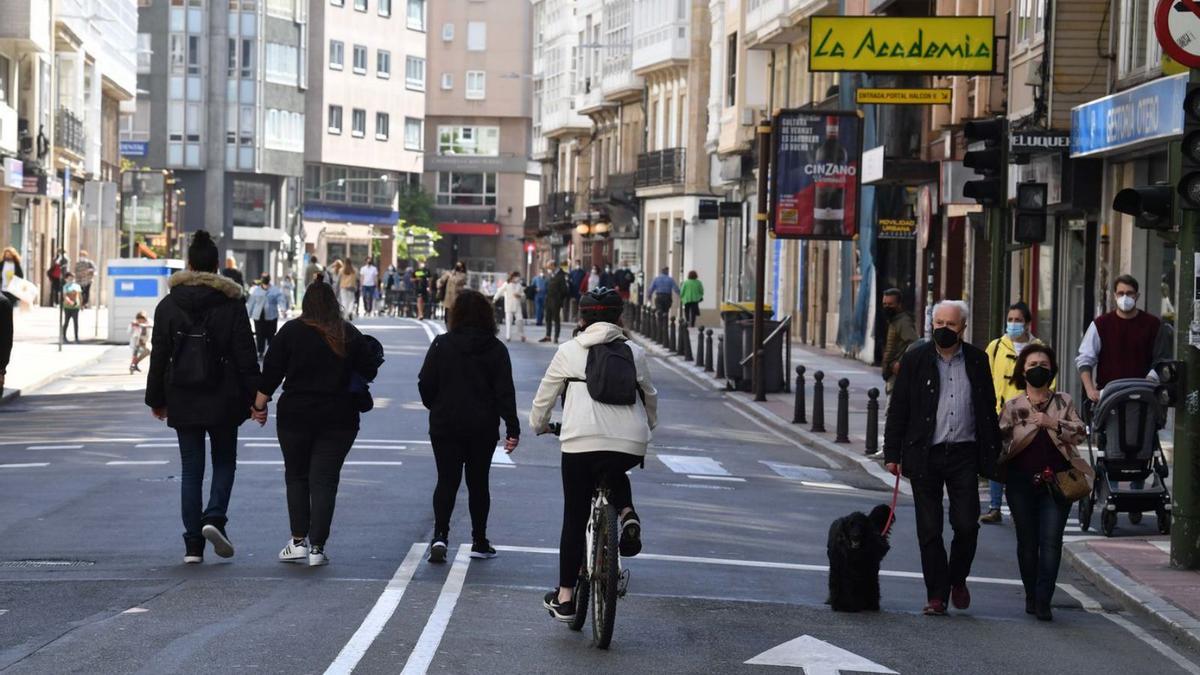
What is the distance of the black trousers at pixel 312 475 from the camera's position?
41.8 feet

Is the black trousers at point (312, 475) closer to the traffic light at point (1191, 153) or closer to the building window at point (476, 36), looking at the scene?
the traffic light at point (1191, 153)

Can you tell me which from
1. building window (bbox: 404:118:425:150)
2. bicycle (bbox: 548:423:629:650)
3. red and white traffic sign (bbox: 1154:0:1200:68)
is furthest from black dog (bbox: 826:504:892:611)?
building window (bbox: 404:118:425:150)

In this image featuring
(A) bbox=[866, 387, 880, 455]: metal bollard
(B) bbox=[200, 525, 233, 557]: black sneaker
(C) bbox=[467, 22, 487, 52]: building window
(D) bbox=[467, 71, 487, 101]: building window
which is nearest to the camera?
(B) bbox=[200, 525, 233, 557]: black sneaker

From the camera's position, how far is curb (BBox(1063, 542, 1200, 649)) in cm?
1166

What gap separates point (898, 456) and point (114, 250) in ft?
228

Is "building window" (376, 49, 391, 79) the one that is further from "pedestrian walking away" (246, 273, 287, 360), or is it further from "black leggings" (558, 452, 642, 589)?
"black leggings" (558, 452, 642, 589)

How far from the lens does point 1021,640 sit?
11164 mm

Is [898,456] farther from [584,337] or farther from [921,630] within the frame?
[584,337]

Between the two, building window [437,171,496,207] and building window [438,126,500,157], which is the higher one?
building window [438,126,500,157]

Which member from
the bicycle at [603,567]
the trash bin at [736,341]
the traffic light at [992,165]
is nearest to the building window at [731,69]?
the trash bin at [736,341]

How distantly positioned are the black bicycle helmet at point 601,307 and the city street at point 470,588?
4.84 ft

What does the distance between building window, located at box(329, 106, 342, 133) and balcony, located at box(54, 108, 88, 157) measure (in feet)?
119

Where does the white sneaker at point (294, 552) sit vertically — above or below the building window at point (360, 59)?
below

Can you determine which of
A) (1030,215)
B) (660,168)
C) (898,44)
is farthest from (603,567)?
(660,168)
